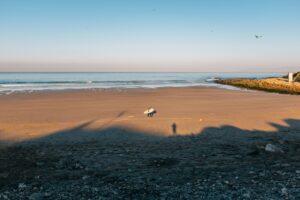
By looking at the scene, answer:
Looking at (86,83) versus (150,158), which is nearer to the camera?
(150,158)

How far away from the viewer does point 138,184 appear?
677 centimetres

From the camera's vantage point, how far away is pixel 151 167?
26.2 feet

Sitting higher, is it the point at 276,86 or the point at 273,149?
the point at 276,86

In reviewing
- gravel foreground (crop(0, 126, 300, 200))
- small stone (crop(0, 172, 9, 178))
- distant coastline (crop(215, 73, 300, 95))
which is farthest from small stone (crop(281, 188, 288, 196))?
distant coastline (crop(215, 73, 300, 95))

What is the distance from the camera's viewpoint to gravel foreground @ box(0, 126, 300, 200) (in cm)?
631

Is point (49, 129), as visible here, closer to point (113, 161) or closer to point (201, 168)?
point (113, 161)

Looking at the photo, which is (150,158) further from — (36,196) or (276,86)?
(276,86)

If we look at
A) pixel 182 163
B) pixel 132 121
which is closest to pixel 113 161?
pixel 182 163

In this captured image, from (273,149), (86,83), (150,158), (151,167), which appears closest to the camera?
(151,167)

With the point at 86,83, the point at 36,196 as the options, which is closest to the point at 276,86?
the point at 86,83

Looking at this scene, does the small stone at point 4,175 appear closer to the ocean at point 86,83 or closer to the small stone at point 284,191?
the small stone at point 284,191

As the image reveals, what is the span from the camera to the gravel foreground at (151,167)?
6.31 meters

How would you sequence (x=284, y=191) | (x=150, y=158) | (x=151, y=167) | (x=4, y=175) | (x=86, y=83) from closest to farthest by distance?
(x=284, y=191) → (x=4, y=175) → (x=151, y=167) → (x=150, y=158) → (x=86, y=83)

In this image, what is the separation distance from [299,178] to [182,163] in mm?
2573
